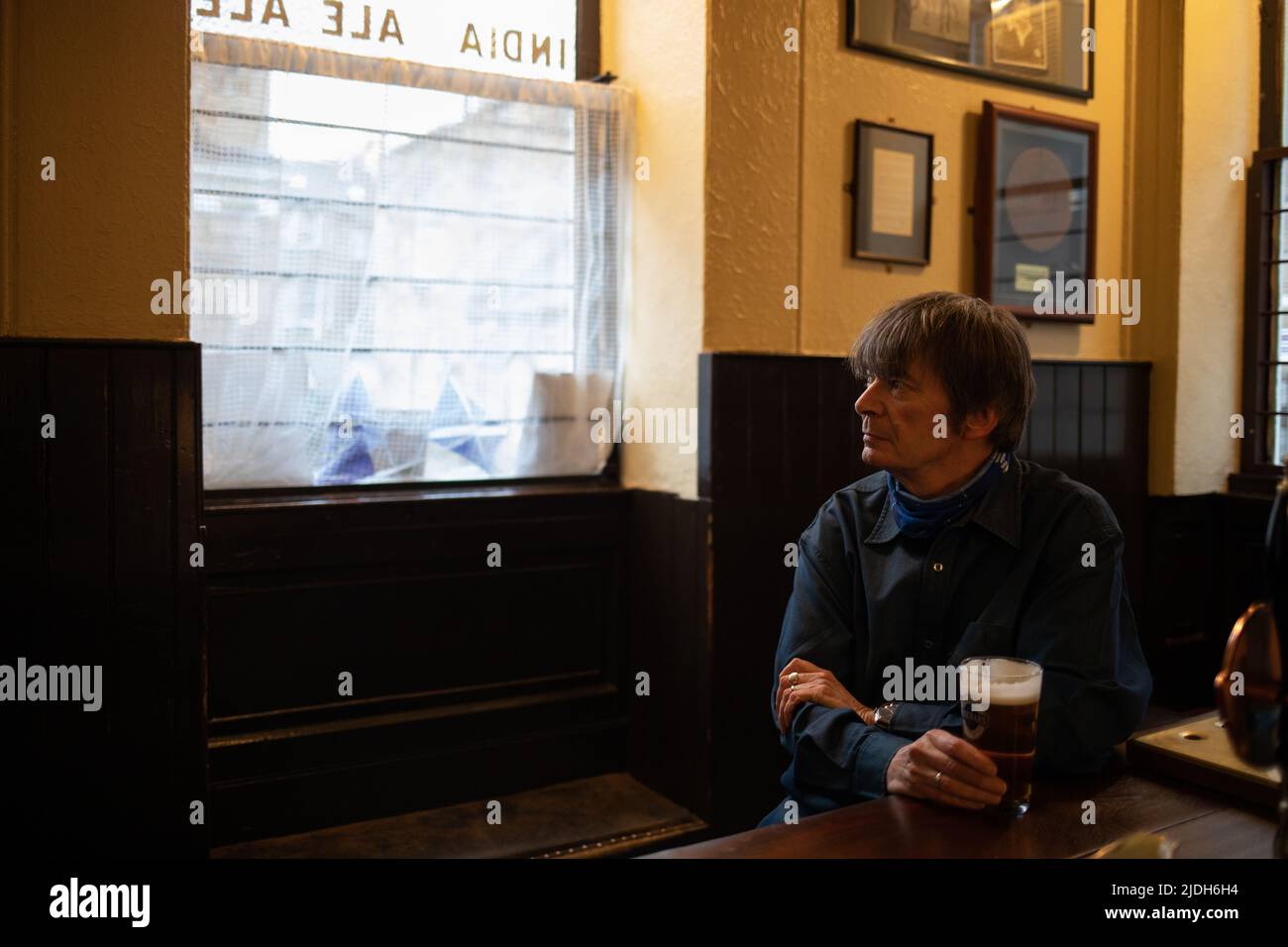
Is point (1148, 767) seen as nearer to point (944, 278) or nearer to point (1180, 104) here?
point (944, 278)

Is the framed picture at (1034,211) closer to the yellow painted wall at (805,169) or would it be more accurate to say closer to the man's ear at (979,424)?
the yellow painted wall at (805,169)

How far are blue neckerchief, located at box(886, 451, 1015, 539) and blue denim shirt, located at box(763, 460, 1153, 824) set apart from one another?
0.01m

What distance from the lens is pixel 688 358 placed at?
3.14m

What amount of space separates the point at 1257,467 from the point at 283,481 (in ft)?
11.7

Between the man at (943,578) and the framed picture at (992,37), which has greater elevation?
the framed picture at (992,37)

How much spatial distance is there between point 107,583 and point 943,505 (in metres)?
1.84

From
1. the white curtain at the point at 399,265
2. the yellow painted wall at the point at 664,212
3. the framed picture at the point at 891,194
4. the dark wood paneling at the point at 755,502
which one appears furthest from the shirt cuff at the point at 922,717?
the framed picture at the point at 891,194

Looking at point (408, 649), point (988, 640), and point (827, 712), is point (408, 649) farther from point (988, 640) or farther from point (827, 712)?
point (988, 640)

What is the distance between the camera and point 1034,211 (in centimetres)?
374

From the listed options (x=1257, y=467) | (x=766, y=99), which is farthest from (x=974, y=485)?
(x=1257, y=467)

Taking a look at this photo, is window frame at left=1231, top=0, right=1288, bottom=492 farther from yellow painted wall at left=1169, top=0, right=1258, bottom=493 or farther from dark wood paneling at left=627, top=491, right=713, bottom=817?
dark wood paneling at left=627, top=491, right=713, bottom=817

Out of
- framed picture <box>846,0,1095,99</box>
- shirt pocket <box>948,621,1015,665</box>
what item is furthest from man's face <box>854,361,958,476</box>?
framed picture <box>846,0,1095,99</box>

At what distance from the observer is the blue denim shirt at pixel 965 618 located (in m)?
1.39

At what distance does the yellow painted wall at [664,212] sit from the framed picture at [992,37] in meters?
0.57
